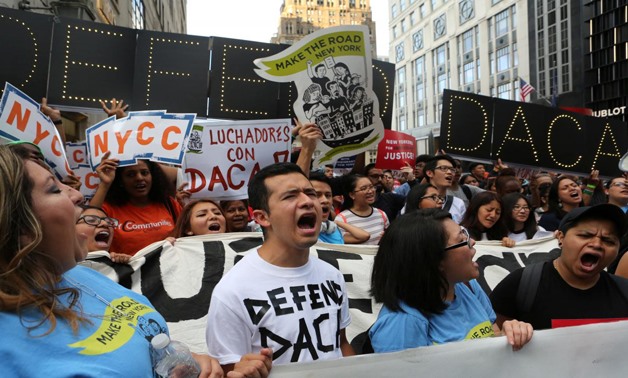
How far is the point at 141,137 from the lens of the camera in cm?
405

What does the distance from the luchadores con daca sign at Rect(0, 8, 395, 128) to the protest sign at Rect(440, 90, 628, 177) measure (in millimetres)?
1031

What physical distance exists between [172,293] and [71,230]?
2.11m

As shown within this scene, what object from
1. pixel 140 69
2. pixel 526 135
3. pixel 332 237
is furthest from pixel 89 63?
pixel 526 135

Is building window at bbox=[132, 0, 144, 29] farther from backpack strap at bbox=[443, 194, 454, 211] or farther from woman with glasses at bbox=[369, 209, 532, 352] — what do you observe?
woman with glasses at bbox=[369, 209, 532, 352]

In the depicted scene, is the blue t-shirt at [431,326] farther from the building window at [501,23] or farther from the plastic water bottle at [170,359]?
the building window at [501,23]

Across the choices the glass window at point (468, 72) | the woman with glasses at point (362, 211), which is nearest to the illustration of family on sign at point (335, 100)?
the woman with glasses at point (362, 211)

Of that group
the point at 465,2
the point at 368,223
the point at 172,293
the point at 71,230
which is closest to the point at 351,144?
the point at 368,223

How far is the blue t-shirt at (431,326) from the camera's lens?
2.05 meters

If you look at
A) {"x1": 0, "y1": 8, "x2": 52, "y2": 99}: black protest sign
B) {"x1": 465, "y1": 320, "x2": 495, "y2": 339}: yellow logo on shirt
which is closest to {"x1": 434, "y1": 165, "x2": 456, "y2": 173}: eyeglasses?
{"x1": 465, "y1": 320, "x2": 495, "y2": 339}: yellow logo on shirt

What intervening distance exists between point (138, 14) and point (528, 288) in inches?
775

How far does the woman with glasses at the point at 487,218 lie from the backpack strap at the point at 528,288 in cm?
195

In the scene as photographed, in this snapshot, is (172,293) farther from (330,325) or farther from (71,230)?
(71,230)

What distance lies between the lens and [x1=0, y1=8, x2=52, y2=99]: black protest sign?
4.36 metres

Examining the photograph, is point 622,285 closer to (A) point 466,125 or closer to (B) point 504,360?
(B) point 504,360
